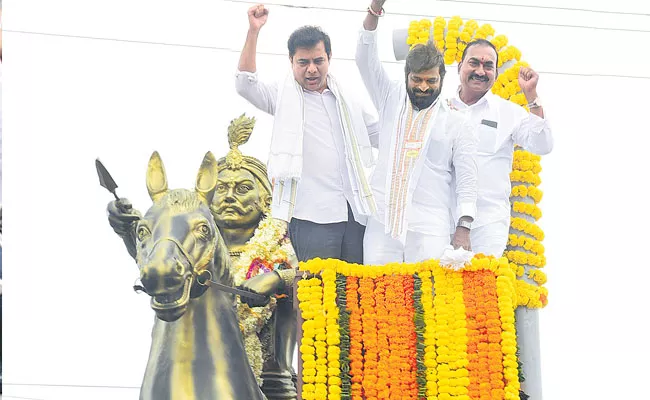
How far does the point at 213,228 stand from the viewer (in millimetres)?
4828

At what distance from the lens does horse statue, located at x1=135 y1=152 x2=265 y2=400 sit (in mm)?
4562

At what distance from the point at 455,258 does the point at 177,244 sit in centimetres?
122

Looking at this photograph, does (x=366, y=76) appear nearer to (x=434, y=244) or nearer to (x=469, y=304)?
(x=434, y=244)

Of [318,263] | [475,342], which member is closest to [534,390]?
[475,342]

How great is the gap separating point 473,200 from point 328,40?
3.49 feet

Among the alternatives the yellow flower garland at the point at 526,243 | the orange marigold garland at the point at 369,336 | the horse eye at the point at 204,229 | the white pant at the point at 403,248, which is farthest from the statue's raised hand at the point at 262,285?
the yellow flower garland at the point at 526,243

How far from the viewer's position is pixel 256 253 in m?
5.65

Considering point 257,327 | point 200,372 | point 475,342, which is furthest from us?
point 257,327

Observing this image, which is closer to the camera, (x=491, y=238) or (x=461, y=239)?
(x=461, y=239)

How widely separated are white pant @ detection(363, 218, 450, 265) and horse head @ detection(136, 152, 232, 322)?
73 cm

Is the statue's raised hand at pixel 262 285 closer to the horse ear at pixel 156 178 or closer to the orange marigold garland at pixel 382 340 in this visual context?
the horse ear at pixel 156 178

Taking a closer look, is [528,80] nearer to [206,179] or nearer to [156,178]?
Result: [206,179]

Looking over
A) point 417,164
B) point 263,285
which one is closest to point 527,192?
point 417,164

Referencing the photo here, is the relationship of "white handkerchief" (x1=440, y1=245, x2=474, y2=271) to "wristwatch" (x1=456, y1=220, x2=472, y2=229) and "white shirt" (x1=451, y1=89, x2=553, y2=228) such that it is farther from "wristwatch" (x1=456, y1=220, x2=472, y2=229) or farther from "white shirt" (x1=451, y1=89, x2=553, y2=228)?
"white shirt" (x1=451, y1=89, x2=553, y2=228)
